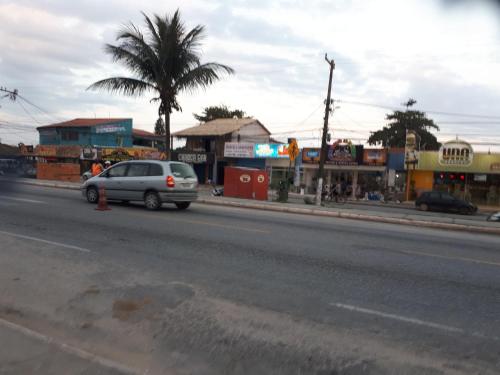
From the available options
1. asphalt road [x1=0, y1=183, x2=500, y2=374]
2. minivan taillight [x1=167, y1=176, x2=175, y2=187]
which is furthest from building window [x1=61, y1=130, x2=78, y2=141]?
asphalt road [x1=0, y1=183, x2=500, y2=374]

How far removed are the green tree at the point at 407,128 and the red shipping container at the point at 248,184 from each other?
28362 millimetres

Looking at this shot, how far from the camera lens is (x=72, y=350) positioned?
3.88 m

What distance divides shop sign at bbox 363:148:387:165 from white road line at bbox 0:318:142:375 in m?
36.4

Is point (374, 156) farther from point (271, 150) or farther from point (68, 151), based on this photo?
point (68, 151)

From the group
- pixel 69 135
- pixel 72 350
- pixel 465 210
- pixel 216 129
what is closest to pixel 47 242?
pixel 72 350

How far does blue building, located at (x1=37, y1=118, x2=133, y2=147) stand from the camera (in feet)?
173

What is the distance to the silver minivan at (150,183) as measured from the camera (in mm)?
14391

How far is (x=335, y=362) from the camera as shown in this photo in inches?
156

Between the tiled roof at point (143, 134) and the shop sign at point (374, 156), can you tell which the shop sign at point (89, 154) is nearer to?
the tiled roof at point (143, 134)

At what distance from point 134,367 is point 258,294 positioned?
7.54 feet

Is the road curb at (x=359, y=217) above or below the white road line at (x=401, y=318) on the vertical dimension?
above

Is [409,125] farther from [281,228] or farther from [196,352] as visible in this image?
[196,352]

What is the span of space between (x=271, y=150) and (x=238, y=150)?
3.45 meters

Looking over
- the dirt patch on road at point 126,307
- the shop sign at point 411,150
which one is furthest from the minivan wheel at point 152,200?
the shop sign at point 411,150
